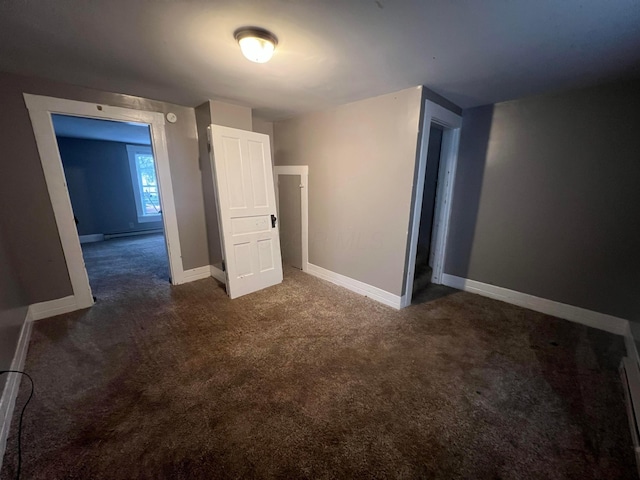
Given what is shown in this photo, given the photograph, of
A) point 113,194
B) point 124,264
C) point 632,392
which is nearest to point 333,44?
point 632,392

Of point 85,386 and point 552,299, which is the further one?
point 552,299

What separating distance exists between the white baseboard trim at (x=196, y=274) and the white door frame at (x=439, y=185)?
2758 mm

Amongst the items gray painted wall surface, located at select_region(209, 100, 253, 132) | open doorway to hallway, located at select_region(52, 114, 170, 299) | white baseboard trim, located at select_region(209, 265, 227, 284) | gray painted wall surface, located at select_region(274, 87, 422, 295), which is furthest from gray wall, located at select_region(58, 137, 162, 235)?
gray painted wall surface, located at select_region(274, 87, 422, 295)

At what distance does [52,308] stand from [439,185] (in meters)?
4.67

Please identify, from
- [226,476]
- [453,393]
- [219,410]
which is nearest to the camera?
[226,476]

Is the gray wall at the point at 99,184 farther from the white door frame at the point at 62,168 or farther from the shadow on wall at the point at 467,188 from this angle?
the shadow on wall at the point at 467,188

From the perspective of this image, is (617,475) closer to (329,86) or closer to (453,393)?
(453,393)

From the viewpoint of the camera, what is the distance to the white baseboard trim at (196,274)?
344cm

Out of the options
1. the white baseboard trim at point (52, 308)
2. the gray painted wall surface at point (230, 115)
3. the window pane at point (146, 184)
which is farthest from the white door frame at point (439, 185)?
the window pane at point (146, 184)

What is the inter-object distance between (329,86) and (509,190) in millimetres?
2281

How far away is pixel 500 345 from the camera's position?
2170 millimetres

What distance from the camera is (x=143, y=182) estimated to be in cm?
693

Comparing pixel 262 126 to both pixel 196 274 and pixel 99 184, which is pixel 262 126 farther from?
pixel 99 184

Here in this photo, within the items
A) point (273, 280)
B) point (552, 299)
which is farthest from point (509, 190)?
point (273, 280)
